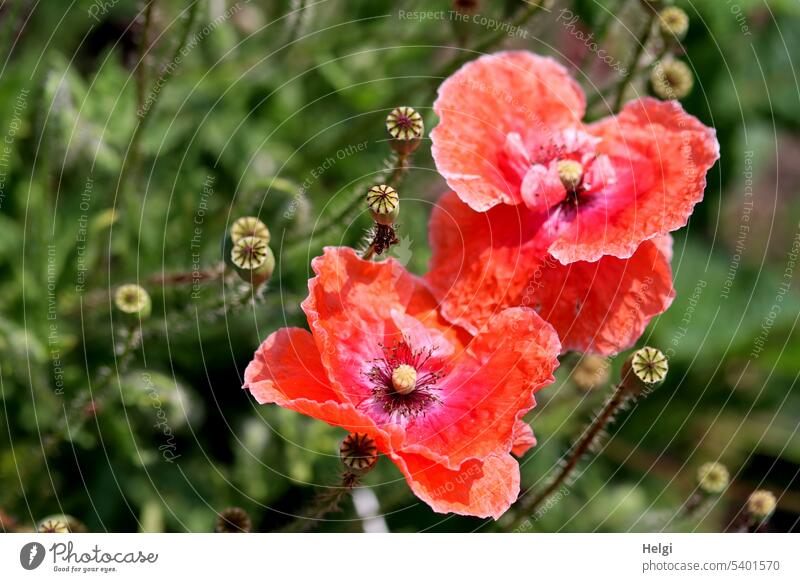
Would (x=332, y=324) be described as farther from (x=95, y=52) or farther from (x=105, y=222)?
(x=95, y=52)

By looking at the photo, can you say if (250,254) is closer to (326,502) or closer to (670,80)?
(326,502)

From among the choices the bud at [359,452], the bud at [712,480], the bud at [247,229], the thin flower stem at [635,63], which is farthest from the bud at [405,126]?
the bud at [712,480]

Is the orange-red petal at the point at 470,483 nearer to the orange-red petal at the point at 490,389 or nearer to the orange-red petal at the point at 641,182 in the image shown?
the orange-red petal at the point at 490,389
